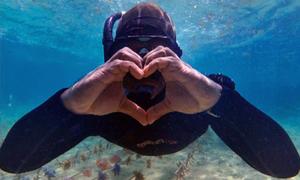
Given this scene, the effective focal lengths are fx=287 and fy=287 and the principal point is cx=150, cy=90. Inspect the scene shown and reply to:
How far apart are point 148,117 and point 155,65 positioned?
911 mm

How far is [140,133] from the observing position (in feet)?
11.6

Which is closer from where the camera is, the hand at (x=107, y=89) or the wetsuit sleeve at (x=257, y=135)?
the hand at (x=107, y=89)

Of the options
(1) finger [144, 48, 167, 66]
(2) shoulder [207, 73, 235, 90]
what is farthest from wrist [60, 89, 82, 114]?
(2) shoulder [207, 73, 235, 90]

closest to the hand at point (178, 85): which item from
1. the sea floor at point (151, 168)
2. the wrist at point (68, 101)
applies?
the wrist at point (68, 101)

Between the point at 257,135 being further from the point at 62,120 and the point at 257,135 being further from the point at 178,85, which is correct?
the point at 62,120

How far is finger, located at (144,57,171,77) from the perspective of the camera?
2.23 metres

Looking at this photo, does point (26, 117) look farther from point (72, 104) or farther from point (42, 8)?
point (42, 8)

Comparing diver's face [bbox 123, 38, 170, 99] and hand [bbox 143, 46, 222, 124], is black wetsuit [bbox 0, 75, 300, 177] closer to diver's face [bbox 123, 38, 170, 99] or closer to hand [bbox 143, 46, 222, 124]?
hand [bbox 143, 46, 222, 124]

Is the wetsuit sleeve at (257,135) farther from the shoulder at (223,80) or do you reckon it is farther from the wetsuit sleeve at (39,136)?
the wetsuit sleeve at (39,136)

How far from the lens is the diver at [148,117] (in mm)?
2750

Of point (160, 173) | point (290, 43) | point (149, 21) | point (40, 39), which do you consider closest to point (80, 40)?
point (40, 39)

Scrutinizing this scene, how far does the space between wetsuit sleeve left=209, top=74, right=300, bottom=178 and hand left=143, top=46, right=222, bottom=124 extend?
539 millimetres

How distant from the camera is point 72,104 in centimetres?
273

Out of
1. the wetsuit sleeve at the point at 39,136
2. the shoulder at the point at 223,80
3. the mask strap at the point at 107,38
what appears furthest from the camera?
the mask strap at the point at 107,38
